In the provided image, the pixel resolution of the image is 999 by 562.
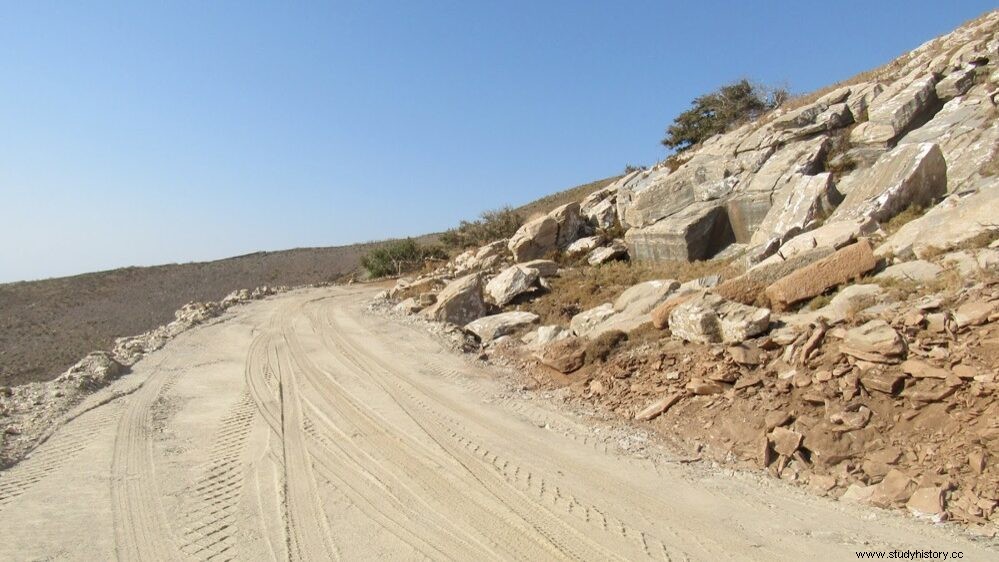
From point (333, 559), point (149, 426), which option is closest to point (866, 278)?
point (333, 559)

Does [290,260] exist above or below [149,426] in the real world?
above

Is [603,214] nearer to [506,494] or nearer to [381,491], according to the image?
[506,494]

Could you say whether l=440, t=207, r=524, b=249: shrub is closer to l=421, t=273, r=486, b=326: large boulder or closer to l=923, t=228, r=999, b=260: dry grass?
l=421, t=273, r=486, b=326: large boulder

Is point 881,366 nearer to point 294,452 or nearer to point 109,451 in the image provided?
Result: point 294,452

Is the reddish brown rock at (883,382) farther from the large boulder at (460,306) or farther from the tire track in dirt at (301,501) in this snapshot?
the large boulder at (460,306)

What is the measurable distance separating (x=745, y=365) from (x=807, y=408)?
3.82 feet

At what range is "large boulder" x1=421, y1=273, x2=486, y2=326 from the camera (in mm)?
14695

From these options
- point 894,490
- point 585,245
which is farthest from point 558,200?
point 894,490

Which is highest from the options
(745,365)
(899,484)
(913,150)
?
(913,150)

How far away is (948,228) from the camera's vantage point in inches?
352

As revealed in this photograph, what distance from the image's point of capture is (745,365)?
7707 mm

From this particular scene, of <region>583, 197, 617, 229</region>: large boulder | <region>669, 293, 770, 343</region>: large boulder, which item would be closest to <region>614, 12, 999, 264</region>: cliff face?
<region>583, 197, 617, 229</region>: large boulder

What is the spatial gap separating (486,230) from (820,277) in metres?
22.6

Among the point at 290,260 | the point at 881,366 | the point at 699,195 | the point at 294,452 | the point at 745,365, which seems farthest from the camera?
the point at 290,260
